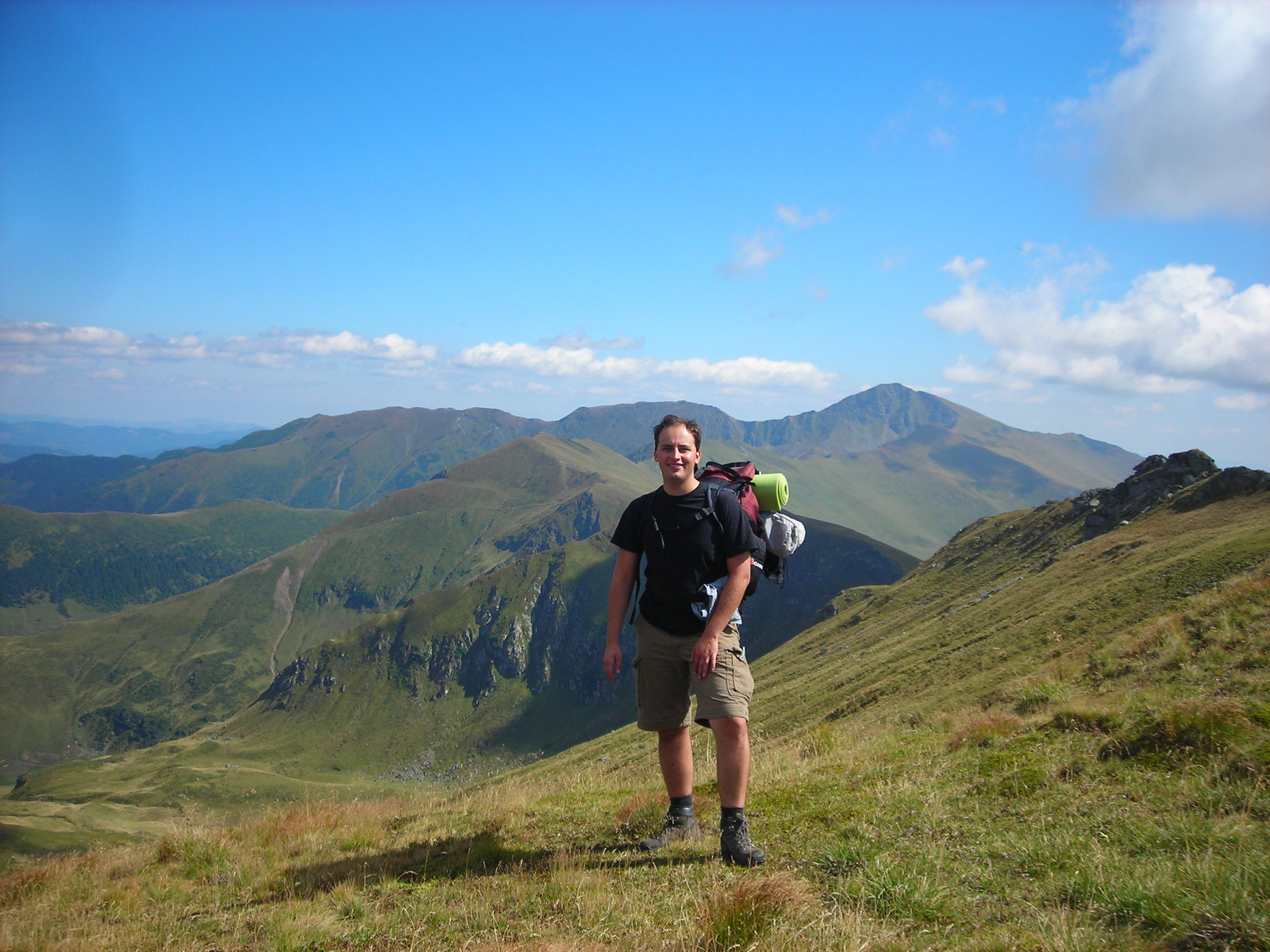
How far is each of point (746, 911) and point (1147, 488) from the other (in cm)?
8676

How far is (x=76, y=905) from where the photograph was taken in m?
6.53

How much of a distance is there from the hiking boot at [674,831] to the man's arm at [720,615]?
5.03 feet

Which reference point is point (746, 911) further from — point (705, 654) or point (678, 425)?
point (678, 425)

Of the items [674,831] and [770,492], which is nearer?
[674,831]

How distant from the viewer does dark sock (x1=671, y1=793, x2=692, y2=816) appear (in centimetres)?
683

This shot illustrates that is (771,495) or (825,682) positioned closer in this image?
(771,495)

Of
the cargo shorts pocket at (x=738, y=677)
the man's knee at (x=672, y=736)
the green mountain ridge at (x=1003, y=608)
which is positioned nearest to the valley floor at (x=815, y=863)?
the man's knee at (x=672, y=736)

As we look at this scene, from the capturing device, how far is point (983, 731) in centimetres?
881

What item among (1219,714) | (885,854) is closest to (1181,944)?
(885,854)

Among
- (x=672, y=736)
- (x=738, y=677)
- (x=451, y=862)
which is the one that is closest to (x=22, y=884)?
(x=451, y=862)

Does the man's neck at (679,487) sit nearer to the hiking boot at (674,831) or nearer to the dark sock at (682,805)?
the dark sock at (682,805)

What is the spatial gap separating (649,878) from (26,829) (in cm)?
15923

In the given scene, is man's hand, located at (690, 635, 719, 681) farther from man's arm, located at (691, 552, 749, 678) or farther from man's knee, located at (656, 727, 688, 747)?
man's knee, located at (656, 727, 688, 747)

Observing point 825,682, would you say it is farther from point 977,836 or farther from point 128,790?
point 128,790
